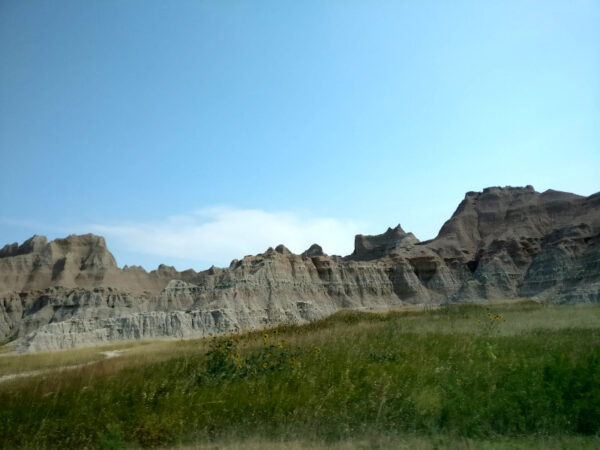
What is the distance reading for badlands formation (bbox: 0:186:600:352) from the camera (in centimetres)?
6131

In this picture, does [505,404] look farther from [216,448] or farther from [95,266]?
[95,266]

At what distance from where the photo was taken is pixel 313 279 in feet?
277

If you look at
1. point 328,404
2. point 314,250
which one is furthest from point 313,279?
point 328,404

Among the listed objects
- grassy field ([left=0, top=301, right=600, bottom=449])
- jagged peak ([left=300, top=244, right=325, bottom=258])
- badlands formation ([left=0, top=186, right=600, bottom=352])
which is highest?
jagged peak ([left=300, top=244, right=325, bottom=258])

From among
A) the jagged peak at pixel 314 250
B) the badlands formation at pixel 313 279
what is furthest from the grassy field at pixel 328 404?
the jagged peak at pixel 314 250

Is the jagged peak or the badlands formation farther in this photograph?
the jagged peak

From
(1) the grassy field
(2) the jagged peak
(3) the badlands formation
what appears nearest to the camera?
(1) the grassy field

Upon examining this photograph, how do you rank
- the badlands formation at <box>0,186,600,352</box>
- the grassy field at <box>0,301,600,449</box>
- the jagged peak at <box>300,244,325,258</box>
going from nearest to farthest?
the grassy field at <box>0,301,600,449</box> → the badlands formation at <box>0,186,600,352</box> → the jagged peak at <box>300,244,325,258</box>

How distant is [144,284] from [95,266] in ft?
49.5

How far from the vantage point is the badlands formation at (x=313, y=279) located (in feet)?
201

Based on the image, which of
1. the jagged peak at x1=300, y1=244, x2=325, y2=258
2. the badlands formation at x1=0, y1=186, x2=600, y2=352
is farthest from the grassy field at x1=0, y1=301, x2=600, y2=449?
the jagged peak at x1=300, y1=244, x2=325, y2=258

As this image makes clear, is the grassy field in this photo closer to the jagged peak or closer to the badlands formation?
the badlands formation

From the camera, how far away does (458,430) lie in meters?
5.99

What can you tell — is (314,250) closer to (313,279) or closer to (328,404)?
(313,279)
